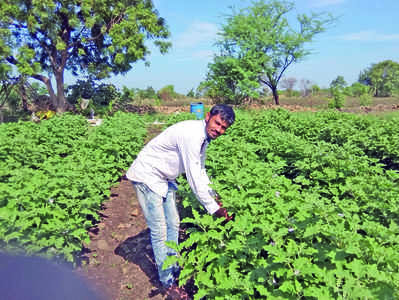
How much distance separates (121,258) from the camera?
3.96 meters

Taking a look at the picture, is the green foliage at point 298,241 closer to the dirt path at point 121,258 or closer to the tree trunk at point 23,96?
the dirt path at point 121,258

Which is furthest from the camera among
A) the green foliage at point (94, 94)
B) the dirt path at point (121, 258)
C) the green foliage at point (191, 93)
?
the green foliage at point (191, 93)

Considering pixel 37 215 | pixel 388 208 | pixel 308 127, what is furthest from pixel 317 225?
pixel 308 127

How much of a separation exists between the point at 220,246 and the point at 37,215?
201cm

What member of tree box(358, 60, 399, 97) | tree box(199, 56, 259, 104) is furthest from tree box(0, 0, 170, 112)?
tree box(358, 60, 399, 97)

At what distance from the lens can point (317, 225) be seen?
2.44 meters

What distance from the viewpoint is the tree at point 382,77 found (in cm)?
4250

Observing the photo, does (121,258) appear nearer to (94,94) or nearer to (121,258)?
(121,258)

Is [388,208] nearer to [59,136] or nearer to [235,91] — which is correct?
[59,136]

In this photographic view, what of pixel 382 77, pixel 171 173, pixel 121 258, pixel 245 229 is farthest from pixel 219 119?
pixel 382 77

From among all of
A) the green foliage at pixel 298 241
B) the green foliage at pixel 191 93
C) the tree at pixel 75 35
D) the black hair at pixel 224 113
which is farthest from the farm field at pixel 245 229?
the green foliage at pixel 191 93

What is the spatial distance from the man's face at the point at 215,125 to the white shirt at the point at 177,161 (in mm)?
65

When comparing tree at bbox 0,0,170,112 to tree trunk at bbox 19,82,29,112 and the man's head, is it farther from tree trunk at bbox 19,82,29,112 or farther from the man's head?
the man's head

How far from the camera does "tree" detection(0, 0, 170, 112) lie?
15.5 meters
